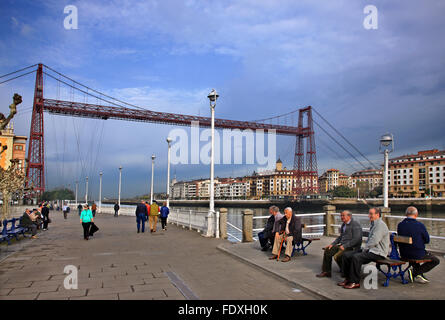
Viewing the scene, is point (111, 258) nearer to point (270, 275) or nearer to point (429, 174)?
point (270, 275)

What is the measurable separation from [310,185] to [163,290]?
66489 mm

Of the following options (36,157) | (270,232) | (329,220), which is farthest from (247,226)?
(36,157)

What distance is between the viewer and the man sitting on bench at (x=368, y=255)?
534cm

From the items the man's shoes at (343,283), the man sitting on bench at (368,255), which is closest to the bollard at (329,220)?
the man sitting on bench at (368,255)

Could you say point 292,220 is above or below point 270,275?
above

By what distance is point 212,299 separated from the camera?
16.5 ft

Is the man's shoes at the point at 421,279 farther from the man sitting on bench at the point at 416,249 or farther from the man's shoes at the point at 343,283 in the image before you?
the man's shoes at the point at 343,283

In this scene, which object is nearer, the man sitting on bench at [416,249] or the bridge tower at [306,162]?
the man sitting on bench at [416,249]

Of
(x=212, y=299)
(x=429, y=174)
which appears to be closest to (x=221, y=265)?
(x=212, y=299)

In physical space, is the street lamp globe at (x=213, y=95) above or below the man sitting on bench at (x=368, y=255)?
above

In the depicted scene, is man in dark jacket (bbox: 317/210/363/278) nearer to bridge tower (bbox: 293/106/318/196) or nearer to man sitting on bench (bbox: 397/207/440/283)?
man sitting on bench (bbox: 397/207/440/283)

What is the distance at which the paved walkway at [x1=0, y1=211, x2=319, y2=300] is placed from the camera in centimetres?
530

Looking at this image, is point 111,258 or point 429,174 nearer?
point 111,258
